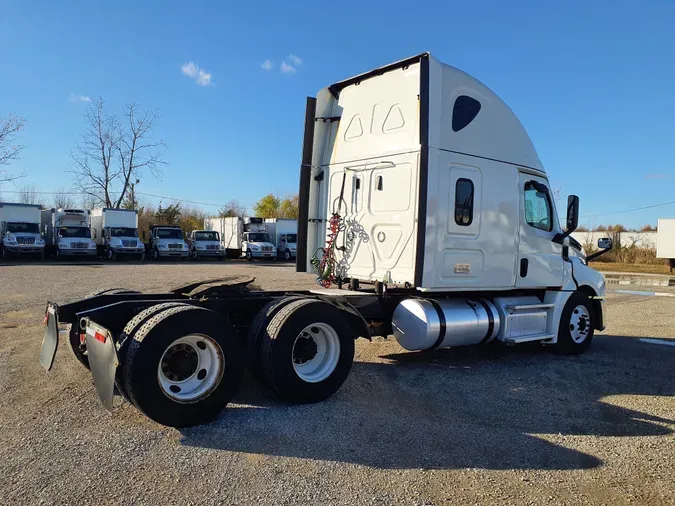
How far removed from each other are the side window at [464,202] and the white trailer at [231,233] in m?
32.6

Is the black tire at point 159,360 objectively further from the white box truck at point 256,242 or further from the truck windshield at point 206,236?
the truck windshield at point 206,236

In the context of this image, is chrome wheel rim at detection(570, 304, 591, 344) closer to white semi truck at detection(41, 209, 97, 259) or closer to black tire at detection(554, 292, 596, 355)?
black tire at detection(554, 292, 596, 355)

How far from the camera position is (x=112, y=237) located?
103ft

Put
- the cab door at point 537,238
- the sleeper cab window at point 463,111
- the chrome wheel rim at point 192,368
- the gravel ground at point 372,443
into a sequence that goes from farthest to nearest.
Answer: the cab door at point 537,238 → the sleeper cab window at point 463,111 → the chrome wheel rim at point 192,368 → the gravel ground at point 372,443

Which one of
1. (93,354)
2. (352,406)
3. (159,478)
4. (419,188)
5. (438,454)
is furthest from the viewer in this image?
(419,188)

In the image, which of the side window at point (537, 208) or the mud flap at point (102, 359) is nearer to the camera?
the mud flap at point (102, 359)

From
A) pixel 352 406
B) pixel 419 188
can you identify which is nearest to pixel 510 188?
pixel 419 188

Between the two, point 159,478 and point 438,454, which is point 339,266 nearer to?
point 438,454

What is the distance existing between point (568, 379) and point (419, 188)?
10.2 ft

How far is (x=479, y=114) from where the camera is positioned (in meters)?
6.91

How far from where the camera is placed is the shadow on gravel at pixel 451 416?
13.7 ft

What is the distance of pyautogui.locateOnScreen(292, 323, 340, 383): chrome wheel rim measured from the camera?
17.7 ft

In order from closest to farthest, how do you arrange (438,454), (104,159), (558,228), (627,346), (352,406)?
(438,454) → (352,406) → (558,228) → (627,346) → (104,159)

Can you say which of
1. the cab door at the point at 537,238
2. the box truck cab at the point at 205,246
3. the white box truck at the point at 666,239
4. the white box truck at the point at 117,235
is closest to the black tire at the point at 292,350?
the cab door at the point at 537,238
